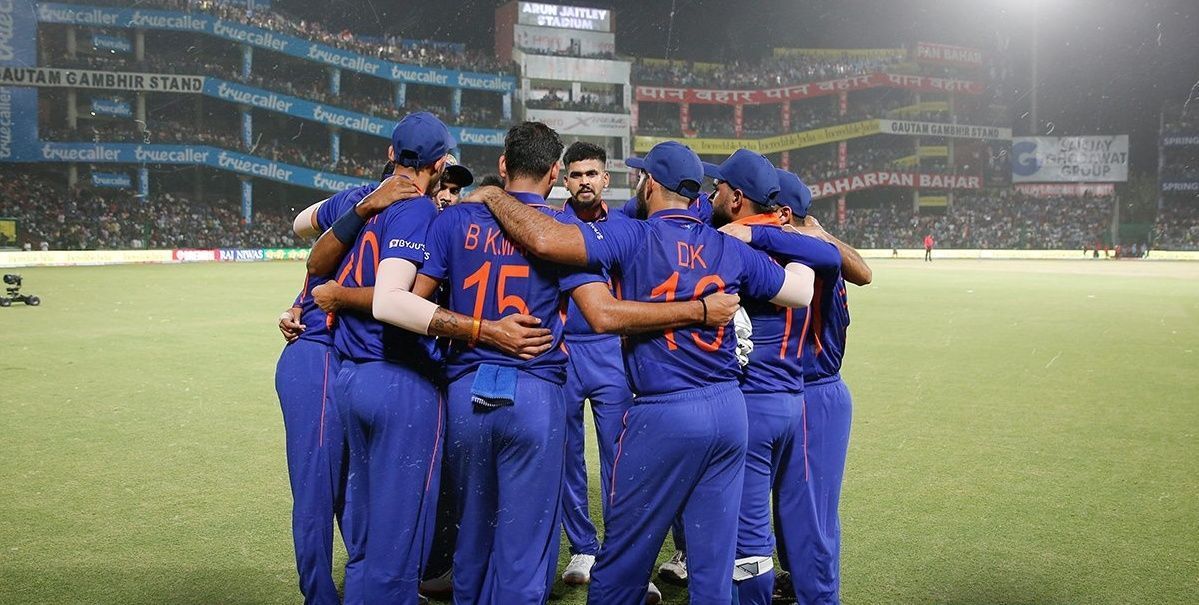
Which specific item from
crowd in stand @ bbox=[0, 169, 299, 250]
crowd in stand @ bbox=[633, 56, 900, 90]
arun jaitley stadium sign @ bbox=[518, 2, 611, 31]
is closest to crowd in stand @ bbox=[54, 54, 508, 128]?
crowd in stand @ bbox=[0, 169, 299, 250]

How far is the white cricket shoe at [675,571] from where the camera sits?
509cm

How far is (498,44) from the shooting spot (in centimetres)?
6800

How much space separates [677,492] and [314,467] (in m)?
1.69

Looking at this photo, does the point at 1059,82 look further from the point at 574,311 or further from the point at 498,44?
the point at 574,311

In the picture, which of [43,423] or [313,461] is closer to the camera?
[313,461]

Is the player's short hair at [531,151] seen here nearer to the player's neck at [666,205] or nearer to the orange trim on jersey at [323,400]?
the player's neck at [666,205]

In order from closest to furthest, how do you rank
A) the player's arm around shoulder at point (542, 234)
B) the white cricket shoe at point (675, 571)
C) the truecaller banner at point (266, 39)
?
the player's arm around shoulder at point (542, 234), the white cricket shoe at point (675, 571), the truecaller banner at point (266, 39)

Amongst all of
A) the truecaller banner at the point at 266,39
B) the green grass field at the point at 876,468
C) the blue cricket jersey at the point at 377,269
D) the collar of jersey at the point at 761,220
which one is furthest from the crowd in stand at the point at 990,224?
the blue cricket jersey at the point at 377,269

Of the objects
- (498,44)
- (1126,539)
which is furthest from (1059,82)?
(1126,539)

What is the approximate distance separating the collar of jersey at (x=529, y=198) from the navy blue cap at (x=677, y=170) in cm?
48

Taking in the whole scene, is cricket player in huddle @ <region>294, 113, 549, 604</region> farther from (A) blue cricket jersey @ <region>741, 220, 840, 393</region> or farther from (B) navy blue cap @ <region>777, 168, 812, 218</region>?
(B) navy blue cap @ <region>777, 168, 812, 218</region>

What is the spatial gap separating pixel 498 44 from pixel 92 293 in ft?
161

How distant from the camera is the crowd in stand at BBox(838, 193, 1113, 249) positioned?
65.3 metres

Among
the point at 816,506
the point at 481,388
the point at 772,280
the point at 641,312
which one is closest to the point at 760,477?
the point at 816,506
